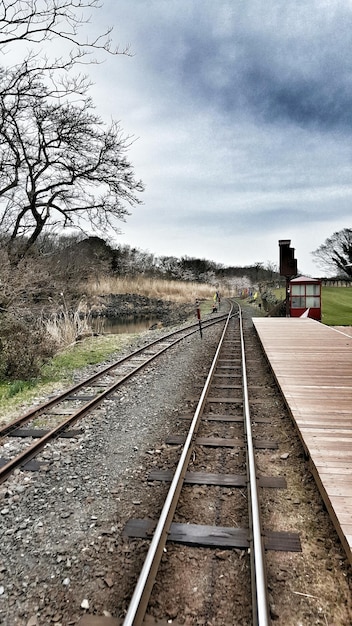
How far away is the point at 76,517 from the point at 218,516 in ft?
4.08

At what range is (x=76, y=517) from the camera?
10.5 ft

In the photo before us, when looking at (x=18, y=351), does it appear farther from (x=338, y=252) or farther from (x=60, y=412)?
(x=338, y=252)

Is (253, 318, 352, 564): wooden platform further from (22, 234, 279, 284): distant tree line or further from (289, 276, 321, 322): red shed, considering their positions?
(22, 234, 279, 284): distant tree line

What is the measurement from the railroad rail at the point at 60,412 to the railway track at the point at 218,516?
1.54 metres

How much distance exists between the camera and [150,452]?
4449 millimetres

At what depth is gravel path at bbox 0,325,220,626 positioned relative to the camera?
235 centimetres

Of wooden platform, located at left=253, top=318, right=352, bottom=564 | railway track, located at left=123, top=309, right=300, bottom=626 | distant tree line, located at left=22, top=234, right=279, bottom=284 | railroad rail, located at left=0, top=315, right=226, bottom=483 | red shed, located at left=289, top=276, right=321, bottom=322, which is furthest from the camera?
distant tree line, located at left=22, top=234, right=279, bottom=284

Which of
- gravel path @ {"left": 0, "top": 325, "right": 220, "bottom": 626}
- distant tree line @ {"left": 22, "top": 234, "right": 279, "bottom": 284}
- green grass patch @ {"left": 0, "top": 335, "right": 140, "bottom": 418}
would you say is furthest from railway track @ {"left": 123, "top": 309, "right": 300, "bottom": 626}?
distant tree line @ {"left": 22, "top": 234, "right": 279, "bottom": 284}

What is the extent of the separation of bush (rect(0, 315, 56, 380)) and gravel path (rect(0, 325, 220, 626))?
3.15m

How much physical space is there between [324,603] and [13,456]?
3539mm

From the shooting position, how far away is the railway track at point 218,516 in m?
2.25

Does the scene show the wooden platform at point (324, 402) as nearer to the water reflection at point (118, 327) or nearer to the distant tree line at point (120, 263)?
the water reflection at point (118, 327)

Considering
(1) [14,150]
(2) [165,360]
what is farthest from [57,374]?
(1) [14,150]

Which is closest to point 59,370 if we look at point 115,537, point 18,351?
point 18,351
